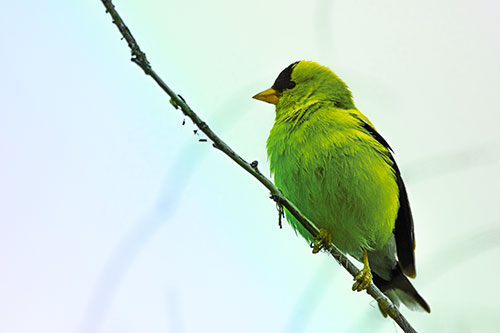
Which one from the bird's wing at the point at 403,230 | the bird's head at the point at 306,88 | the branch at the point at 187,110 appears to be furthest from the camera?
the bird's head at the point at 306,88

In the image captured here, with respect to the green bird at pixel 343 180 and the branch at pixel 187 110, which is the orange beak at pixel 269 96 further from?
the branch at pixel 187 110

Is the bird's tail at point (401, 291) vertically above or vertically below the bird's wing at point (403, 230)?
below

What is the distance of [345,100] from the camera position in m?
4.43

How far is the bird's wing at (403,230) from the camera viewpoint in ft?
13.7

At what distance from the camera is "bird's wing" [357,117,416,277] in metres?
4.18

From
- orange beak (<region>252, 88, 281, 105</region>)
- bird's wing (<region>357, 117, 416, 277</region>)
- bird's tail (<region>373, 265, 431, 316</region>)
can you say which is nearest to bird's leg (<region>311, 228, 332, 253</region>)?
bird's wing (<region>357, 117, 416, 277</region>)

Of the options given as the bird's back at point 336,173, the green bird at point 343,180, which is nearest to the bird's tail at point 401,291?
the green bird at point 343,180

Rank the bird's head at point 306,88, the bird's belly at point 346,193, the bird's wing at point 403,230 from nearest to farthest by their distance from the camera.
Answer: the bird's belly at point 346,193
the bird's wing at point 403,230
the bird's head at point 306,88

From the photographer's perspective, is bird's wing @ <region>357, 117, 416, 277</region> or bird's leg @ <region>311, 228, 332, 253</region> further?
bird's wing @ <region>357, 117, 416, 277</region>

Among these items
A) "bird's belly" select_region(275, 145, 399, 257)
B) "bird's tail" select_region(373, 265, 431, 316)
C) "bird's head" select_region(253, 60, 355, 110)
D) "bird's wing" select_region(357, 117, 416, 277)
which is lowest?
"bird's tail" select_region(373, 265, 431, 316)

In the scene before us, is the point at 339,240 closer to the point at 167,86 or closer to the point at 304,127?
the point at 304,127

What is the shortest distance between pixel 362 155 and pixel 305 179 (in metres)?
0.46

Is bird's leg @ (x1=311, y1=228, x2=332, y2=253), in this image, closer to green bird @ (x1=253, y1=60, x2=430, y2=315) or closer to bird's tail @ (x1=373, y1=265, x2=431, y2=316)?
green bird @ (x1=253, y1=60, x2=430, y2=315)

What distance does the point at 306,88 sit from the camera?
4.39 meters
